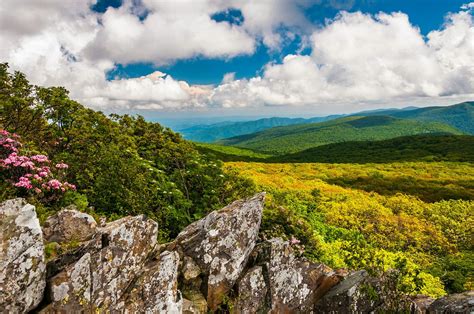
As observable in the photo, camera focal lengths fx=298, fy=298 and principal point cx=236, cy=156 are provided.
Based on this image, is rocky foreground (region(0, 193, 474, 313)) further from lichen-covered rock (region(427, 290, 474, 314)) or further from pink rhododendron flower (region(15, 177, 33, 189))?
pink rhododendron flower (region(15, 177, 33, 189))

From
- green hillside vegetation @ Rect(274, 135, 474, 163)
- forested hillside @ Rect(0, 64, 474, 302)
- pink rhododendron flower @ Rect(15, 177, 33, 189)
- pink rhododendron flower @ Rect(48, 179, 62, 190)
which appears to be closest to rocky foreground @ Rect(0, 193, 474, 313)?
forested hillside @ Rect(0, 64, 474, 302)

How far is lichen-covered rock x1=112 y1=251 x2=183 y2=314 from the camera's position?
32.3ft

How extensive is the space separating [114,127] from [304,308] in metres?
20.9

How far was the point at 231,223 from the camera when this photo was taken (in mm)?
12594

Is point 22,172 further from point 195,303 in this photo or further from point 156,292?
point 195,303

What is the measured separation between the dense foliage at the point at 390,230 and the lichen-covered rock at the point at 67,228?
39.3ft

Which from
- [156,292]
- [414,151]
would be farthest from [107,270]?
[414,151]

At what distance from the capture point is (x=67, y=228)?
12070mm

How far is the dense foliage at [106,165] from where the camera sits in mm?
18953

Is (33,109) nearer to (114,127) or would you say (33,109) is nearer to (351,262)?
(114,127)

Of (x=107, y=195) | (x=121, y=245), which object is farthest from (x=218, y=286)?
(x=107, y=195)

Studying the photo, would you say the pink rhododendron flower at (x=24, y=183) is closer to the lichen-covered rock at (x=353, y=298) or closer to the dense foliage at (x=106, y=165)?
the dense foliage at (x=106, y=165)

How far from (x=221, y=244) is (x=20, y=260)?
6640mm

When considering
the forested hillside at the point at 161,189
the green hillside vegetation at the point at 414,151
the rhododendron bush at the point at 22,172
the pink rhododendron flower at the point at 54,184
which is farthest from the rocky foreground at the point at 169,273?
the green hillside vegetation at the point at 414,151
